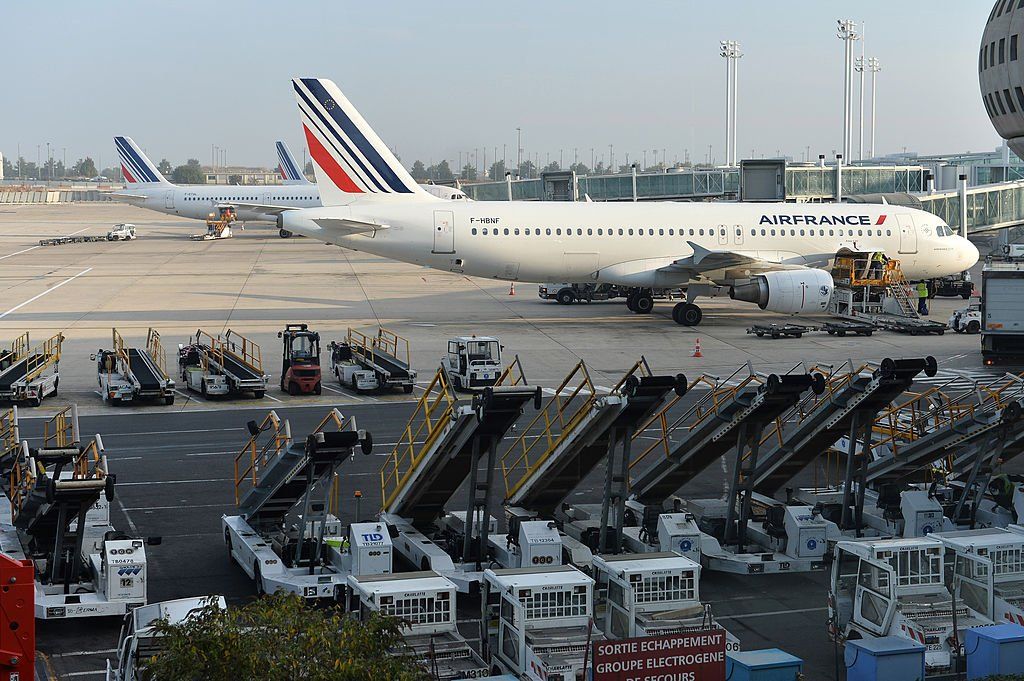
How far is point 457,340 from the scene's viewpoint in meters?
38.4

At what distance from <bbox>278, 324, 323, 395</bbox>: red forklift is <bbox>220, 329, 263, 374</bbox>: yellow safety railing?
920 mm

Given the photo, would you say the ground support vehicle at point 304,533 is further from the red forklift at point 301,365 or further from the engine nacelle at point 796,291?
the engine nacelle at point 796,291

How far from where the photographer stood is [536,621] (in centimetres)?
1527

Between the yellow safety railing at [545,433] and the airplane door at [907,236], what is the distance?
21.1 meters

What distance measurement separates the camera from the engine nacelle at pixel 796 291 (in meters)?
47.9

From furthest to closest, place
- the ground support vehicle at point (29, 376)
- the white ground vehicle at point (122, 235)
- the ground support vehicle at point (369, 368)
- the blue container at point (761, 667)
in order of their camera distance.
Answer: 1. the white ground vehicle at point (122, 235)
2. the ground support vehicle at point (369, 368)
3. the ground support vehicle at point (29, 376)
4. the blue container at point (761, 667)

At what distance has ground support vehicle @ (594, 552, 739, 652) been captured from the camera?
52.4 feet

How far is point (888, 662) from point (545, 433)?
45.4 ft

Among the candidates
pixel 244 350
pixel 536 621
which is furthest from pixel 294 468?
pixel 244 350

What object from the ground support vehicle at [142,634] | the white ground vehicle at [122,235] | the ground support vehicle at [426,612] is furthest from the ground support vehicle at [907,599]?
the white ground vehicle at [122,235]

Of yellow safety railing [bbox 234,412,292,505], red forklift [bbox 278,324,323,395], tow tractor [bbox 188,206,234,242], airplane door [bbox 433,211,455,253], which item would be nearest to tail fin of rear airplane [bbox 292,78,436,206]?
airplane door [bbox 433,211,455,253]

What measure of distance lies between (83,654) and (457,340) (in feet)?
73.8

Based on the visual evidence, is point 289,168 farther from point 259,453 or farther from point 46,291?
point 259,453

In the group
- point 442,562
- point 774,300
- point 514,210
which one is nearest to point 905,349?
point 774,300
